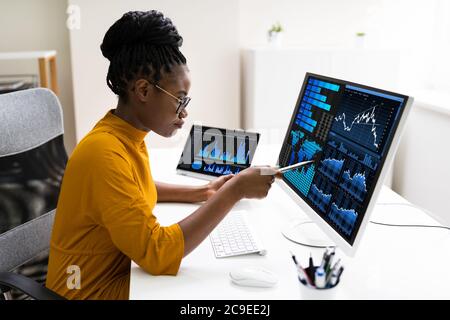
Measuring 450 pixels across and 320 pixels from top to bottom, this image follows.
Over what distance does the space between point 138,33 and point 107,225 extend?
456mm

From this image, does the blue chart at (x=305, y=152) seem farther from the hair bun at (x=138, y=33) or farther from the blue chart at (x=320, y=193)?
the hair bun at (x=138, y=33)

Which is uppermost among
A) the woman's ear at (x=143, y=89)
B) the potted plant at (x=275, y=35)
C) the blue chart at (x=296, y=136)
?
the potted plant at (x=275, y=35)

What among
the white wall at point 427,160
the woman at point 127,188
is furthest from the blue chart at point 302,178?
the white wall at point 427,160

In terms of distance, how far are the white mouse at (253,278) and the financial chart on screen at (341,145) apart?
7.2 inches

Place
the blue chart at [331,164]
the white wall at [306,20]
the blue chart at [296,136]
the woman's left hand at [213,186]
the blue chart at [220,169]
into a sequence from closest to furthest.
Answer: the blue chart at [331,164] → the blue chart at [296,136] → the woman's left hand at [213,186] → the blue chart at [220,169] → the white wall at [306,20]

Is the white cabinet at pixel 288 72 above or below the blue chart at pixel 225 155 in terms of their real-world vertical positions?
above

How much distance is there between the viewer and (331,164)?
3.85 ft

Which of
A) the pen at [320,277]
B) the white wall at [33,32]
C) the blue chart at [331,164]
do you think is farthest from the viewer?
the white wall at [33,32]

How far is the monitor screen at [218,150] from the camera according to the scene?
63.1 inches

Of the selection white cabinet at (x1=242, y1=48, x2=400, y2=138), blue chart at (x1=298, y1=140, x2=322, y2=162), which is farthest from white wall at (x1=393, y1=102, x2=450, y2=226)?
blue chart at (x1=298, y1=140, x2=322, y2=162)

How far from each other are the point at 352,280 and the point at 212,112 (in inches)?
98.8

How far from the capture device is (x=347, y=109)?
1.16 metres

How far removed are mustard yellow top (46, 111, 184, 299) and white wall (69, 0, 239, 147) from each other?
82.7 inches

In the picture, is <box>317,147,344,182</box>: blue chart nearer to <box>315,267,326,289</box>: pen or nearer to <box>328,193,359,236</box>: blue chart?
<box>328,193,359,236</box>: blue chart
